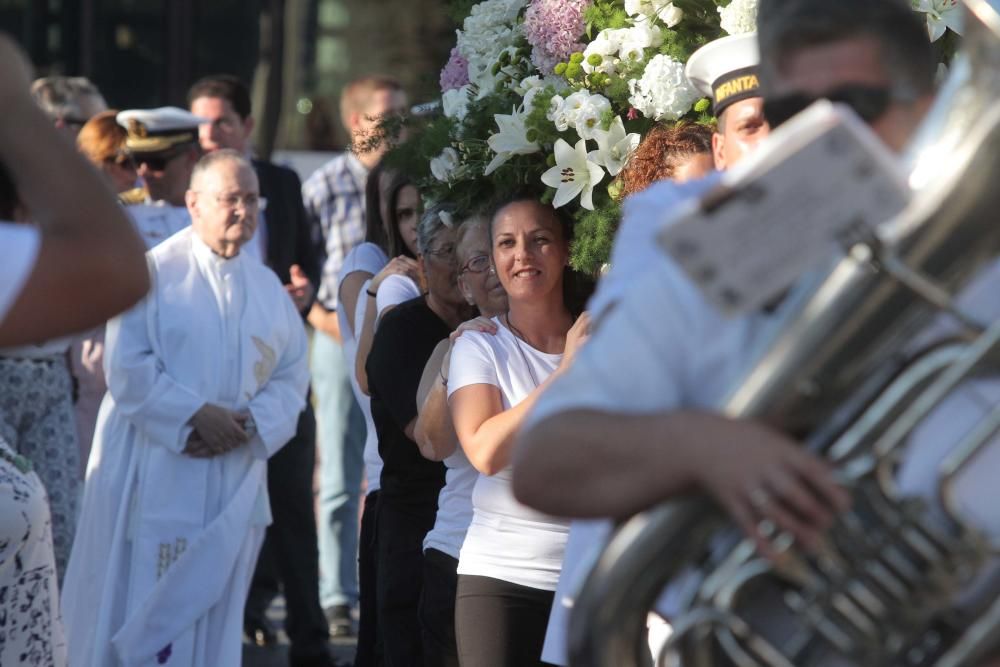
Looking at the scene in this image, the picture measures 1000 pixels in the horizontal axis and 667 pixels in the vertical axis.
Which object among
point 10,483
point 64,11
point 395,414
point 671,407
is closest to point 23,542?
point 10,483

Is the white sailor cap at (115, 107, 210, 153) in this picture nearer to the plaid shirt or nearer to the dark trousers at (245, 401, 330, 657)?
the plaid shirt

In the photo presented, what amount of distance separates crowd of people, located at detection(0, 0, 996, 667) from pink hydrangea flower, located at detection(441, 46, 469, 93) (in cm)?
28

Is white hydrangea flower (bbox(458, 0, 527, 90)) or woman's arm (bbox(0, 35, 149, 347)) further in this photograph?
white hydrangea flower (bbox(458, 0, 527, 90))

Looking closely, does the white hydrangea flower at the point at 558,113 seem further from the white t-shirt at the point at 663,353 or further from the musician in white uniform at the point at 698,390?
the white t-shirt at the point at 663,353

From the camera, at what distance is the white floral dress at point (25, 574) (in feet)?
11.8

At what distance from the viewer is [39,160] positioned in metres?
1.82

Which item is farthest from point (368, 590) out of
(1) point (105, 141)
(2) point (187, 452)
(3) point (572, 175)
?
(1) point (105, 141)

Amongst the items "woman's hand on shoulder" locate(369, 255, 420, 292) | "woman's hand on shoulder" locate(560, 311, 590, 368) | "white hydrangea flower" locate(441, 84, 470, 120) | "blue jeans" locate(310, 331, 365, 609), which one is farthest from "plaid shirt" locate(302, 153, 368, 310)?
"woman's hand on shoulder" locate(560, 311, 590, 368)

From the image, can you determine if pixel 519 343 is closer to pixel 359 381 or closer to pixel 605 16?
pixel 605 16

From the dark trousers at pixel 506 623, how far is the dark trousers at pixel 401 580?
76 cm

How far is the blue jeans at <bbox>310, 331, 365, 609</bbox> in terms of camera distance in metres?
7.71

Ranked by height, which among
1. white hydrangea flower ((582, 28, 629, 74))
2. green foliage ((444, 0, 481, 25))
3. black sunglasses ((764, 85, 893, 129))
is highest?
green foliage ((444, 0, 481, 25))

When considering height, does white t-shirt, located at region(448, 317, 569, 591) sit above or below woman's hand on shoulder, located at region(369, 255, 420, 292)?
below

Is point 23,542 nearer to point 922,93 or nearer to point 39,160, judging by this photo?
point 39,160
